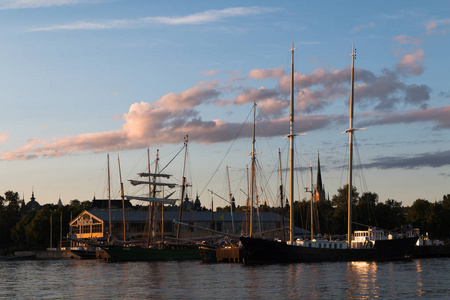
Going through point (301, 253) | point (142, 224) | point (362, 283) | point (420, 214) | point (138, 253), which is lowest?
point (138, 253)

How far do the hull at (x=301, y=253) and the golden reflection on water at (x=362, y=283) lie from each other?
12.0m

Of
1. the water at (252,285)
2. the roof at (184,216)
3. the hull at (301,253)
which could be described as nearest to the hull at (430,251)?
the hull at (301,253)

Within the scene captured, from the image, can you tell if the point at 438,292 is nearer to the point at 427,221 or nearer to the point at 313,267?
the point at 313,267

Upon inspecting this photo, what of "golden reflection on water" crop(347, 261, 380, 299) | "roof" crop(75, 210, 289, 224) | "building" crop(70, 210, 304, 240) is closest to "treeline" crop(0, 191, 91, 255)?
"building" crop(70, 210, 304, 240)

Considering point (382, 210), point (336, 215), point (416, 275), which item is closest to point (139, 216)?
point (336, 215)

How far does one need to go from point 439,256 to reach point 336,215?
3893 cm

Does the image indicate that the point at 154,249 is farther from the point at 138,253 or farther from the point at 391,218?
the point at 391,218

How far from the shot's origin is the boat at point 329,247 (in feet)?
281

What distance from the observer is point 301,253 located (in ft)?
281

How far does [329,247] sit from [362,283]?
114ft

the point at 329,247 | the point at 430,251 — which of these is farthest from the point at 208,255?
the point at 430,251

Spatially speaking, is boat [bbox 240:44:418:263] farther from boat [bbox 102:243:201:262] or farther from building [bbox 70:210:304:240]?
building [bbox 70:210:304:240]

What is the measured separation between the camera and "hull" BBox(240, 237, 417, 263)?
85250 mm

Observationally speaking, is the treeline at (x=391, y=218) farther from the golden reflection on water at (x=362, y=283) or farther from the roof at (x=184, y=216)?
the golden reflection on water at (x=362, y=283)
